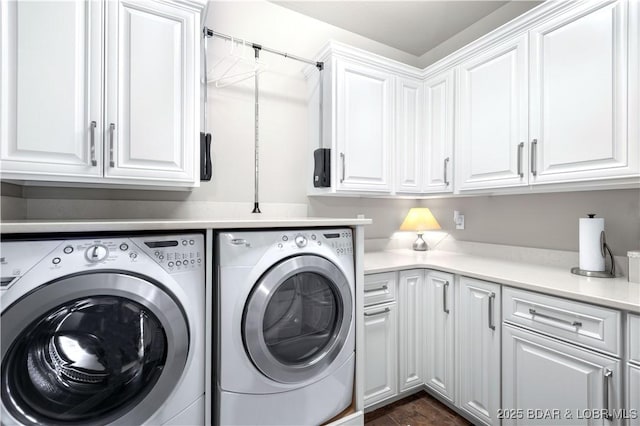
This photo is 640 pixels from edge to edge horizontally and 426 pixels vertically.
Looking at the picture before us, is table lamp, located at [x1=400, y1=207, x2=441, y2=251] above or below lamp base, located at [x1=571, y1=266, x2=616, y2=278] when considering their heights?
above

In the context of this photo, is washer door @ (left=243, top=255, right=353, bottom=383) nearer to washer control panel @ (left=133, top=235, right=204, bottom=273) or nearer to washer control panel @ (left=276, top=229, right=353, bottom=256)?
washer control panel @ (left=276, top=229, right=353, bottom=256)

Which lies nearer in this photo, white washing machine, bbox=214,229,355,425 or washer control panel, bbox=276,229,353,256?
white washing machine, bbox=214,229,355,425

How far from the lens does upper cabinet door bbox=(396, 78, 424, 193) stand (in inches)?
88.7

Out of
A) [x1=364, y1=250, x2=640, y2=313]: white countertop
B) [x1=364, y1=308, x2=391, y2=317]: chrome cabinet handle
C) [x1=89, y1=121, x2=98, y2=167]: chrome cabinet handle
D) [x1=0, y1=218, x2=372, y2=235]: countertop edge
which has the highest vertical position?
[x1=89, y1=121, x2=98, y2=167]: chrome cabinet handle

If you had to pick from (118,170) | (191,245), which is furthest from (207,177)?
(191,245)

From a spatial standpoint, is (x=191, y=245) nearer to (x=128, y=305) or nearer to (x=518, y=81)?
(x=128, y=305)

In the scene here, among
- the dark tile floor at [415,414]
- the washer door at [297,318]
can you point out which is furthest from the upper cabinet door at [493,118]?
the dark tile floor at [415,414]

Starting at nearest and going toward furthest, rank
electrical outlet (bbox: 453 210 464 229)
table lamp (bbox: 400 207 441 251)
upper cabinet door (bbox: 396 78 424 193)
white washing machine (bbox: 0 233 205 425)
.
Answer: white washing machine (bbox: 0 233 205 425), upper cabinet door (bbox: 396 78 424 193), electrical outlet (bbox: 453 210 464 229), table lamp (bbox: 400 207 441 251)

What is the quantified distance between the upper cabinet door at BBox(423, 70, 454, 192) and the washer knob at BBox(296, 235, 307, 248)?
138 centimetres

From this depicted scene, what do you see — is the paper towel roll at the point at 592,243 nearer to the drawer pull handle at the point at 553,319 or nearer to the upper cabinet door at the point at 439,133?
the drawer pull handle at the point at 553,319

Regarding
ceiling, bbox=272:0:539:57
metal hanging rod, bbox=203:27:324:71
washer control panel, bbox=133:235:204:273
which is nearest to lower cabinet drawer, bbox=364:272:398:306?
washer control panel, bbox=133:235:204:273

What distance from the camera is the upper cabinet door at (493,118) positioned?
67.1 inches

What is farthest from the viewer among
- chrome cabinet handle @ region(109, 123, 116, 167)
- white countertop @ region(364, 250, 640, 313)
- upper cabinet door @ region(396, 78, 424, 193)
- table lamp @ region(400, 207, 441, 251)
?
table lamp @ region(400, 207, 441, 251)

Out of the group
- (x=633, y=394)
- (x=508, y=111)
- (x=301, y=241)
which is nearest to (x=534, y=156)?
(x=508, y=111)
